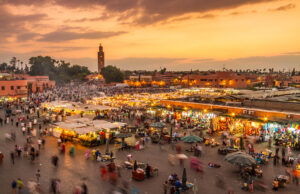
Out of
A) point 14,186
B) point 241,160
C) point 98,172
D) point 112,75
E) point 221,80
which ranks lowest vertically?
point 98,172

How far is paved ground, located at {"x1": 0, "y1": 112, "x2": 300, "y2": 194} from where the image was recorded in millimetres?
10164

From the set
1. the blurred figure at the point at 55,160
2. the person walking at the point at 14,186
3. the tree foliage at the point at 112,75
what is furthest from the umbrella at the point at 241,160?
the tree foliage at the point at 112,75

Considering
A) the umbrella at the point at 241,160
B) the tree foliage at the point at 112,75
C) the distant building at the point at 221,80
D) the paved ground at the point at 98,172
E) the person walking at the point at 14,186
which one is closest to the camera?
the person walking at the point at 14,186

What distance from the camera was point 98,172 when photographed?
465 inches

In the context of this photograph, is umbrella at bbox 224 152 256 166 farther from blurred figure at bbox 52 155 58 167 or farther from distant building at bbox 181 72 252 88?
distant building at bbox 181 72 252 88

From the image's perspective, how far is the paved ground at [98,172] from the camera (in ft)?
33.3

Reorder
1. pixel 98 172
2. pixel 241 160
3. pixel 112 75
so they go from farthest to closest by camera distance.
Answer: pixel 112 75 < pixel 98 172 < pixel 241 160

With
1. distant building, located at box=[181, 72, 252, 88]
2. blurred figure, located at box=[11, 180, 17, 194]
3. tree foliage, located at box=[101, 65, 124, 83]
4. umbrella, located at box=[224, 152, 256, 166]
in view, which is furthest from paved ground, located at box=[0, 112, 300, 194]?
tree foliage, located at box=[101, 65, 124, 83]

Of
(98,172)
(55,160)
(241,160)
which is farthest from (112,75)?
(241,160)

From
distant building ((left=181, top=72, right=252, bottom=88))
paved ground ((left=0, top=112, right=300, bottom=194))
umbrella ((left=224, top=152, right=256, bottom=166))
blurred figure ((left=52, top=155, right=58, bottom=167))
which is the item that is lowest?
paved ground ((left=0, top=112, right=300, bottom=194))

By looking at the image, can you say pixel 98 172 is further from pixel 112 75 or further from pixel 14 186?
pixel 112 75

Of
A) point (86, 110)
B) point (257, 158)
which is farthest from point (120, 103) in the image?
point (257, 158)

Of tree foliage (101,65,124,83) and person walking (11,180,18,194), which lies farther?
tree foliage (101,65,124,83)

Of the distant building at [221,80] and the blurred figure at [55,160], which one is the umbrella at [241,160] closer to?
the blurred figure at [55,160]
